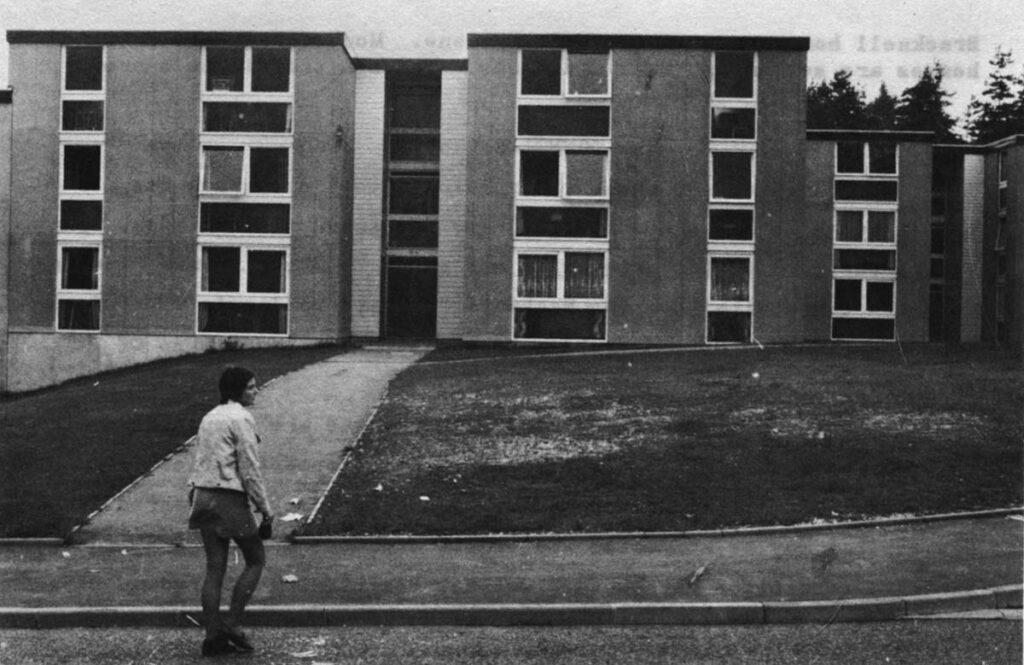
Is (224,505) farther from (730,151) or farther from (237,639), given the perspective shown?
(730,151)

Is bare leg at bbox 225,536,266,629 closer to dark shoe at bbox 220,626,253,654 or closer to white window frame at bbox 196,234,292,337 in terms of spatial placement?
dark shoe at bbox 220,626,253,654

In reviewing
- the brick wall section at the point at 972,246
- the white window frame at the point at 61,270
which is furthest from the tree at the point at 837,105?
the white window frame at the point at 61,270

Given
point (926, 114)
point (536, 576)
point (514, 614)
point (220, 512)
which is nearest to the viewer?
point (220, 512)

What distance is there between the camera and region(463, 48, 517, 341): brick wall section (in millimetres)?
32188

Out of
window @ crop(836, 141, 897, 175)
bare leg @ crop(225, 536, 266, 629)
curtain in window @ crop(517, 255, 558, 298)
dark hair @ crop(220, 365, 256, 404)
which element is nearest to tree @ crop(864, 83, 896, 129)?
window @ crop(836, 141, 897, 175)

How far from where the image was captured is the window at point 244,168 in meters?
32.6

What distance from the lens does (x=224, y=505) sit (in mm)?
6695

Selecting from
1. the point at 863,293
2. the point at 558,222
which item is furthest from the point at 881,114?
the point at 558,222

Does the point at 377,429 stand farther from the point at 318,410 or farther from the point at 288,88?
the point at 288,88

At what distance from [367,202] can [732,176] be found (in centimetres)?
1208

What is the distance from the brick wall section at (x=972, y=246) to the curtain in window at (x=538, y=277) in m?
17.1

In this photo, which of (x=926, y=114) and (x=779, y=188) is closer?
(x=779, y=188)

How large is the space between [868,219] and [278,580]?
30360mm

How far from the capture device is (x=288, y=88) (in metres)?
32.6
